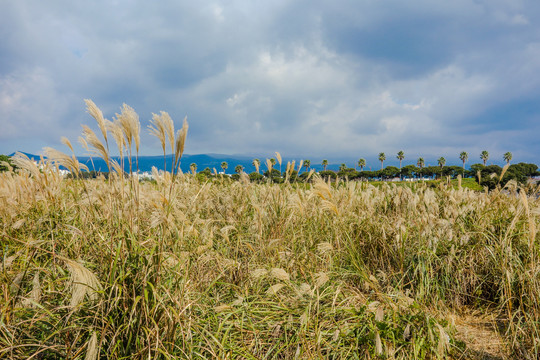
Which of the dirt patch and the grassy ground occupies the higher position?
the grassy ground

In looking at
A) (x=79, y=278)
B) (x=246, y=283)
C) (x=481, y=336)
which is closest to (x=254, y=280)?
(x=246, y=283)

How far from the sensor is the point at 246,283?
2.97m

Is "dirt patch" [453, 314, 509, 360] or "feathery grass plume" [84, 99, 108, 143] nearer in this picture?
"feathery grass plume" [84, 99, 108, 143]

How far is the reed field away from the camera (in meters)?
1.98

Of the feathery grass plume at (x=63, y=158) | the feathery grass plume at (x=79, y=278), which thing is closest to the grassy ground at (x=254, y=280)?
the feathery grass plume at (x=79, y=278)

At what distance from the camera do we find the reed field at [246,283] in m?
1.98

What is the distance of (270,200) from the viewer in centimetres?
466

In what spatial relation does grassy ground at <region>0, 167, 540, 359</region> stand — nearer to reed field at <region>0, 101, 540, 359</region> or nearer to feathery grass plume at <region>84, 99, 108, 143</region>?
reed field at <region>0, 101, 540, 359</region>

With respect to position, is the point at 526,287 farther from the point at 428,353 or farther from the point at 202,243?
the point at 202,243

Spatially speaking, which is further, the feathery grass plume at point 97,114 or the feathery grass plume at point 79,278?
the feathery grass plume at point 97,114

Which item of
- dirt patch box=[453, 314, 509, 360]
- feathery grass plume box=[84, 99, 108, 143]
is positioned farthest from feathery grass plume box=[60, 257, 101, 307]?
dirt patch box=[453, 314, 509, 360]

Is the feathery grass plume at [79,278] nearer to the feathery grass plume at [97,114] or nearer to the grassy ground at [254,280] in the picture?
the grassy ground at [254,280]

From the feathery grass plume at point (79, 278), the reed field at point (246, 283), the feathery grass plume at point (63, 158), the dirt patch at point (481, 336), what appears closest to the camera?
the feathery grass plume at point (79, 278)

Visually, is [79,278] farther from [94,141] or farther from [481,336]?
[481,336]
